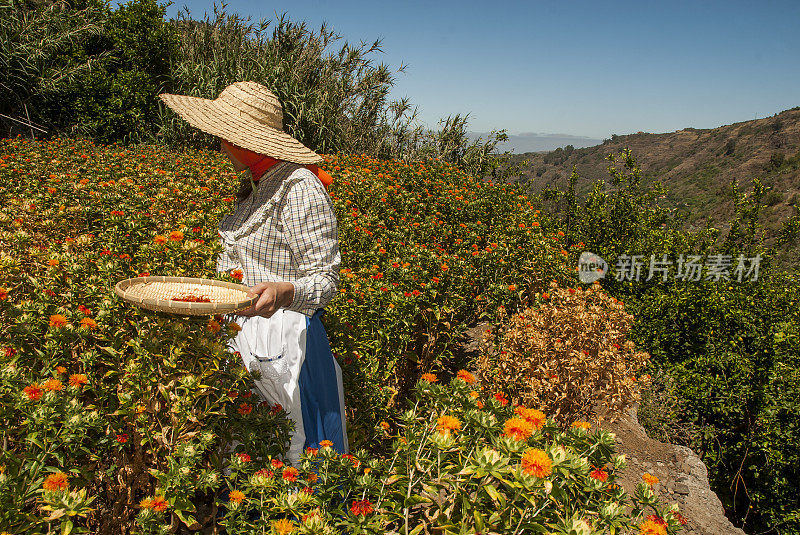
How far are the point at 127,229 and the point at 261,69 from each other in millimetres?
8140

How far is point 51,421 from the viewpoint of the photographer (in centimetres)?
104

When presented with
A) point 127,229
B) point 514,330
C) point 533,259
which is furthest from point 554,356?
point 127,229

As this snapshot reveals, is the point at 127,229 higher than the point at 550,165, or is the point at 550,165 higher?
the point at 550,165

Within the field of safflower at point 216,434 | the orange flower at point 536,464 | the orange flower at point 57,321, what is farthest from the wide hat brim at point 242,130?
→ the orange flower at point 536,464

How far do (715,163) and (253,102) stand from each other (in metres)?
48.1

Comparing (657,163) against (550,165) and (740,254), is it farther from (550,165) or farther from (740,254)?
(740,254)

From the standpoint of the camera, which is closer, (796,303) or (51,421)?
(51,421)

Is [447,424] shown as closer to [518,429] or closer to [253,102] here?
[518,429]

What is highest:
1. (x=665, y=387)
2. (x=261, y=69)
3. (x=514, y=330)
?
(x=261, y=69)

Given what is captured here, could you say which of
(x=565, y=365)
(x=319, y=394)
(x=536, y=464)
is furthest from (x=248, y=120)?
(x=565, y=365)

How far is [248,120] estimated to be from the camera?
1757 millimetres

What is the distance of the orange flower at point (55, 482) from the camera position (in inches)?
37.5

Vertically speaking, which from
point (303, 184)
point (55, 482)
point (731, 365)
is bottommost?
point (731, 365)

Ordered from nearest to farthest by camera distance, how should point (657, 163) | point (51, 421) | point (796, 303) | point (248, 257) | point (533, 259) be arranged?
point (51, 421)
point (248, 257)
point (533, 259)
point (796, 303)
point (657, 163)
